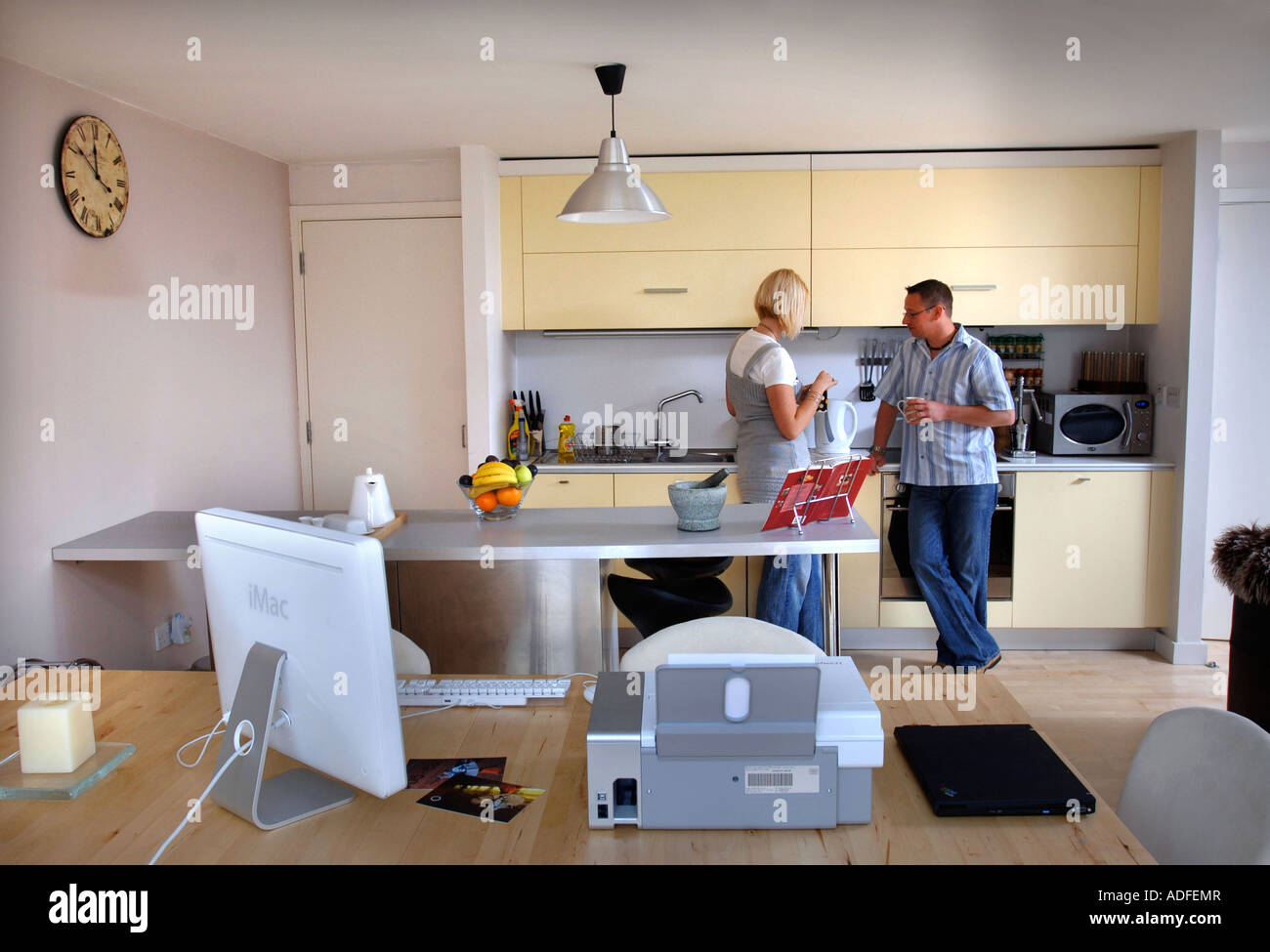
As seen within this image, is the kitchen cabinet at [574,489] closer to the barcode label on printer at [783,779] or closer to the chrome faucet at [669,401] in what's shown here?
the chrome faucet at [669,401]

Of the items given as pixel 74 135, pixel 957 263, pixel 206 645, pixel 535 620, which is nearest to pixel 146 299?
pixel 74 135

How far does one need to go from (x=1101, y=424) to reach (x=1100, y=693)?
123 centimetres

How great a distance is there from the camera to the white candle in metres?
1.68

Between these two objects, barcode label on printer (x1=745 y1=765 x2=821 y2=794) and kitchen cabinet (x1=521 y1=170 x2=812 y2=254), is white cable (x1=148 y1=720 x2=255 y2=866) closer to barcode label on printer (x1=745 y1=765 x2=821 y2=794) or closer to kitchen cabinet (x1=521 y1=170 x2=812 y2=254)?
barcode label on printer (x1=745 y1=765 x2=821 y2=794)

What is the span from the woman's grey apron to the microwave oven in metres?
1.53

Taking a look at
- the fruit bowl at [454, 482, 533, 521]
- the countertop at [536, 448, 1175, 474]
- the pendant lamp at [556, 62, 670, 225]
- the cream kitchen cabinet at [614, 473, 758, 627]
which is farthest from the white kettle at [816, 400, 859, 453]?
the fruit bowl at [454, 482, 533, 521]

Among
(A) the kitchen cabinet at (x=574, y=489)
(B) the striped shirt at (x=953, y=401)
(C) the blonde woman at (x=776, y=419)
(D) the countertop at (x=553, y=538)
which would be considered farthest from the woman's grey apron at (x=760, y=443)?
(A) the kitchen cabinet at (x=574, y=489)

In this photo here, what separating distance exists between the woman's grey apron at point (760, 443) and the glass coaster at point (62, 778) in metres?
2.37

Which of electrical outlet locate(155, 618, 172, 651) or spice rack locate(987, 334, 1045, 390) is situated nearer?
electrical outlet locate(155, 618, 172, 651)

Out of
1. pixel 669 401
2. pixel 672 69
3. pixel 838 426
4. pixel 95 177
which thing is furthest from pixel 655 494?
pixel 95 177

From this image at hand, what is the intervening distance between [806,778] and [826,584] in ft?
6.53

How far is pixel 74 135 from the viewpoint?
A: 10.5 ft
